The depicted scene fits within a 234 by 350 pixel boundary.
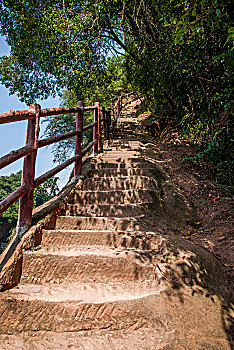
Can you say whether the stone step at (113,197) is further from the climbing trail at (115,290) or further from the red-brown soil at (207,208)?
the red-brown soil at (207,208)

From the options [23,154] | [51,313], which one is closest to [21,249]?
[51,313]

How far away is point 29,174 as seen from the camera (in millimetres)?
2467

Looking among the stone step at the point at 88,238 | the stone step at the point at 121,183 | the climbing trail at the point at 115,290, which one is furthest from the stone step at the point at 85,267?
the stone step at the point at 121,183

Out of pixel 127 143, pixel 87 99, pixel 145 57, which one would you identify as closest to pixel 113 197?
pixel 127 143

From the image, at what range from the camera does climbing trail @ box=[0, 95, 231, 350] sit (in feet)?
5.45

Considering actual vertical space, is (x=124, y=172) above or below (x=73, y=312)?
above

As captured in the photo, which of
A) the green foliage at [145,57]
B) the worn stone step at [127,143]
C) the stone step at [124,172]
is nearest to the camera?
the stone step at [124,172]

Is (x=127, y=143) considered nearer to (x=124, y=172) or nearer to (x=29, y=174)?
(x=124, y=172)

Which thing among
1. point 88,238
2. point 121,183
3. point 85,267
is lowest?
point 85,267

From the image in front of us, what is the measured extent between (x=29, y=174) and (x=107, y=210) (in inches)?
46.0

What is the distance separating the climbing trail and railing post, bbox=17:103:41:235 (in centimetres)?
26

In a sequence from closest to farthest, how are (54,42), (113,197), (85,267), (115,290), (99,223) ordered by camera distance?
(115,290) < (85,267) < (99,223) < (113,197) < (54,42)

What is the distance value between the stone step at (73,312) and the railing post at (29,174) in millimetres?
751

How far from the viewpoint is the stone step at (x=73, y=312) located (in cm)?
175
